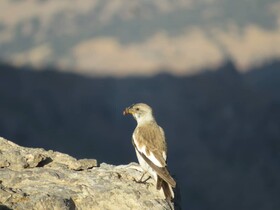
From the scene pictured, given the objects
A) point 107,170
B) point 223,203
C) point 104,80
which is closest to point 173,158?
point 223,203

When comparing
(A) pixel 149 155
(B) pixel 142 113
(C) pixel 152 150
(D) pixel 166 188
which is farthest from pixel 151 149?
(B) pixel 142 113

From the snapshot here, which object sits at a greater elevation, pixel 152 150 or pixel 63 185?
pixel 152 150

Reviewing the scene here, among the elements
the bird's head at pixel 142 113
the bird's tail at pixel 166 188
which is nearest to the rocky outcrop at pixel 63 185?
the bird's tail at pixel 166 188

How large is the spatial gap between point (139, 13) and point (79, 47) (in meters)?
6.80

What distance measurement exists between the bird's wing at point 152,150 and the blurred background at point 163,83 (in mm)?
35117

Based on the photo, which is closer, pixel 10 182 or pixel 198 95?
pixel 10 182

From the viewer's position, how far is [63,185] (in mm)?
8609

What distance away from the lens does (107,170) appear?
31.6 ft

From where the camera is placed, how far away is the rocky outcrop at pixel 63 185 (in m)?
7.83

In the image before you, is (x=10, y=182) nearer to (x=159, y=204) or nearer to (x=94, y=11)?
(x=159, y=204)

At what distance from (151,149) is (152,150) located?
0.12ft

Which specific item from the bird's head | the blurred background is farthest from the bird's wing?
the blurred background

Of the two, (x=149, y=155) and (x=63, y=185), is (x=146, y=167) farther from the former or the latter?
(x=63, y=185)

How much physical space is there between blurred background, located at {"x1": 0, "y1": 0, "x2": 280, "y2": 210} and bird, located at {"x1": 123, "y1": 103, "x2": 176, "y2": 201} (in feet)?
113
